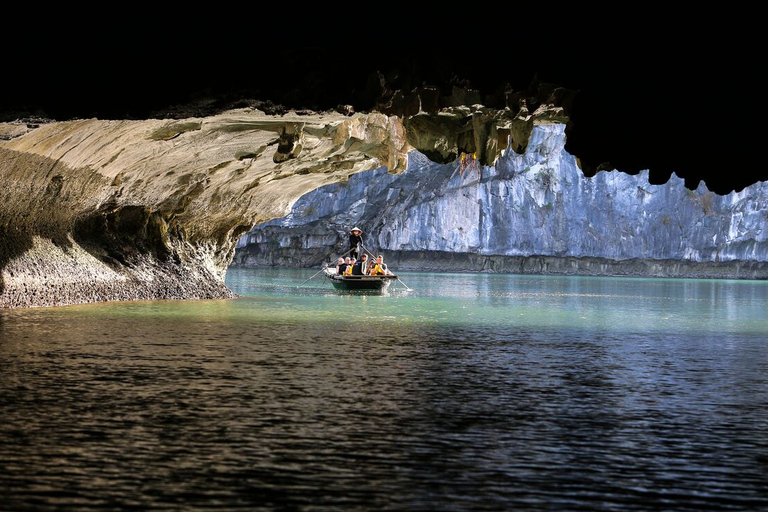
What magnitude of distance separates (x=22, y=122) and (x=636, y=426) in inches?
516

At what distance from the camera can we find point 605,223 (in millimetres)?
112250

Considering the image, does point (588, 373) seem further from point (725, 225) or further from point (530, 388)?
point (725, 225)

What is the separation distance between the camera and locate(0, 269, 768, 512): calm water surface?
740cm

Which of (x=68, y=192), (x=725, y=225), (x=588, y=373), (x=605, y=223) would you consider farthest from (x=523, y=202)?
(x=588, y=373)

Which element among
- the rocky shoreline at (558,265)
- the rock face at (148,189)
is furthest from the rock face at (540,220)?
the rock face at (148,189)

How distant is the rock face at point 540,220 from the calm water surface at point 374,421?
89.9 m

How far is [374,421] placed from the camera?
10.3 meters

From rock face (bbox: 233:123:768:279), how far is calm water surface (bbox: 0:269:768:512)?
295ft

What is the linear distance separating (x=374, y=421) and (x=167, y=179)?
19898mm

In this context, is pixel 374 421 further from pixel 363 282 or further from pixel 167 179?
pixel 363 282

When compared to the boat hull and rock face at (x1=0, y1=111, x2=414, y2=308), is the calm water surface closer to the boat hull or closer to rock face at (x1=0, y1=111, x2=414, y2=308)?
rock face at (x1=0, y1=111, x2=414, y2=308)

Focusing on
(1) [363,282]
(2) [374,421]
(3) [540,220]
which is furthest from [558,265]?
(2) [374,421]

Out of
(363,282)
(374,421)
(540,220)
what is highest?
(540,220)

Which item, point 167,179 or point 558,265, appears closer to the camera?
point 167,179
